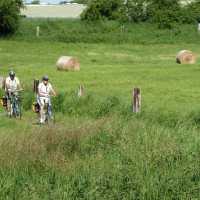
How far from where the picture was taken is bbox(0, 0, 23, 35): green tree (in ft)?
190

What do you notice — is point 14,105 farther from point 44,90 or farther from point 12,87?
point 44,90

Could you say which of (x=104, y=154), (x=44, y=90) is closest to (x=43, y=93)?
(x=44, y=90)

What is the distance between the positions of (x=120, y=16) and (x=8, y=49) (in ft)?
62.0

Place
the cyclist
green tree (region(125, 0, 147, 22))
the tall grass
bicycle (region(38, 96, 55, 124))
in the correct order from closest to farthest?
the tall grass, bicycle (region(38, 96, 55, 124)), the cyclist, green tree (region(125, 0, 147, 22))

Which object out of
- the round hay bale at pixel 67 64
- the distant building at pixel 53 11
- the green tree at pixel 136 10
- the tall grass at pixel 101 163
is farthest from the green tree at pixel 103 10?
the tall grass at pixel 101 163

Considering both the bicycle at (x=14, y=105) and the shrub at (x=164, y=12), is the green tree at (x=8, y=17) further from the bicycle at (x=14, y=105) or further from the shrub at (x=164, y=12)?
the bicycle at (x=14, y=105)

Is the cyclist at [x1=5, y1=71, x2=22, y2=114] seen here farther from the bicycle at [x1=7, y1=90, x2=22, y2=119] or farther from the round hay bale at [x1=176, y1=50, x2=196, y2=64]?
the round hay bale at [x1=176, y1=50, x2=196, y2=64]

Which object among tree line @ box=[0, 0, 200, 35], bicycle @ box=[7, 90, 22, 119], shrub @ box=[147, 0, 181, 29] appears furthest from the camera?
tree line @ box=[0, 0, 200, 35]

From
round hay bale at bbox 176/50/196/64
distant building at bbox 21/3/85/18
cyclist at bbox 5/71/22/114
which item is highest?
distant building at bbox 21/3/85/18

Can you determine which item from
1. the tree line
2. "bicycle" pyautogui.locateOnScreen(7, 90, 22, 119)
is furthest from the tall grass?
the tree line

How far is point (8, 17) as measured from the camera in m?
58.2

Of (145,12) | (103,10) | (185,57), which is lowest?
(185,57)

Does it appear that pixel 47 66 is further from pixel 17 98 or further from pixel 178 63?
pixel 17 98

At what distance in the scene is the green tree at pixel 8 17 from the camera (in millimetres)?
57812
